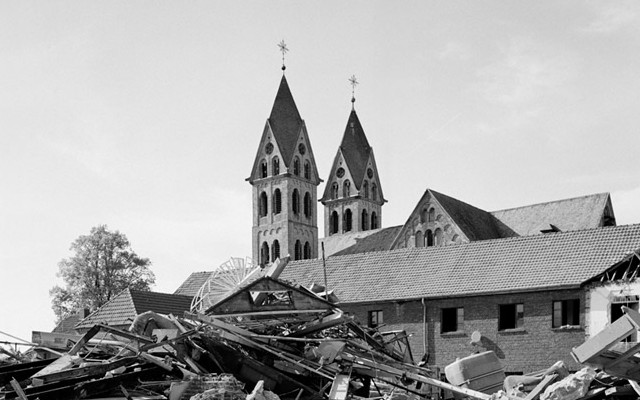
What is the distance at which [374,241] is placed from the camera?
71750mm

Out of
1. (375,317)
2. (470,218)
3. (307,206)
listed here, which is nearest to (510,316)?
(375,317)

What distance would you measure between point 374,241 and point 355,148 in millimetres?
20662

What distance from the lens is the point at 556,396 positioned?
1403 cm

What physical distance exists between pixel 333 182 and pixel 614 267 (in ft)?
200

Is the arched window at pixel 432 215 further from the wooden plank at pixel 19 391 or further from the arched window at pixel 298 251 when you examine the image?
the wooden plank at pixel 19 391

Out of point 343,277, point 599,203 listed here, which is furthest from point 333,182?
point 343,277

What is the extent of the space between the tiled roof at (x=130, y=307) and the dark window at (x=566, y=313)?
18.6 meters

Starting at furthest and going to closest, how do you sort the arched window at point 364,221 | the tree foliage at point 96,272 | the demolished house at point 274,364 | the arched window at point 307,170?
the arched window at point 364,221 < the arched window at point 307,170 < the tree foliage at point 96,272 < the demolished house at point 274,364

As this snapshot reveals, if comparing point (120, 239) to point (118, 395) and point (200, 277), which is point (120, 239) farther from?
point (118, 395)

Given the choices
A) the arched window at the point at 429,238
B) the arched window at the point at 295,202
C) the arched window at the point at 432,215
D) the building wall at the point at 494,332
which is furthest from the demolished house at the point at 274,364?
the arched window at the point at 295,202

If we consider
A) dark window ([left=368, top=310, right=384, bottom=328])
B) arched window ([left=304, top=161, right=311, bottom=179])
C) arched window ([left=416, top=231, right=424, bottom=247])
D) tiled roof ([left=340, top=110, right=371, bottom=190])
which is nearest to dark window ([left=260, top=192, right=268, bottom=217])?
arched window ([left=304, top=161, right=311, bottom=179])

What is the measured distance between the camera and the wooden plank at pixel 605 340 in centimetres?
1264

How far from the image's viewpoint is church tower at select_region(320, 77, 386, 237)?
87.6 metres

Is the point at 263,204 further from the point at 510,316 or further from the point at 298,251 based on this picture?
the point at 510,316
